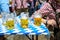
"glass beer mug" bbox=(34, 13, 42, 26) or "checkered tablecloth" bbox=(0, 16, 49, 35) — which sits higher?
"glass beer mug" bbox=(34, 13, 42, 26)

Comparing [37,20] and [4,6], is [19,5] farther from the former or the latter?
[37,20]

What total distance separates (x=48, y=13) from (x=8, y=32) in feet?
3.53

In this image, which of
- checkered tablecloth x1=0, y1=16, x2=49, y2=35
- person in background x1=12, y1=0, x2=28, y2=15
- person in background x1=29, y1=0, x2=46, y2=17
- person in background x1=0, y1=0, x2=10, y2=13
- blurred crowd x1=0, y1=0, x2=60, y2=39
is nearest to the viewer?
checkered tablecloth x1=0, y1=16, x2=49, y2=35

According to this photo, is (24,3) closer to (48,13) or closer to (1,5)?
(1,5)

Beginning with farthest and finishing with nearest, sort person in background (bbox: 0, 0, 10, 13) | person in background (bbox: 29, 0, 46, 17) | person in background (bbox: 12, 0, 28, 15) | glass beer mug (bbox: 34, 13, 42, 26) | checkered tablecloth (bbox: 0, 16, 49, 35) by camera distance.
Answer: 1. person in background (bbox: 29, 0, 46, 17)
2. person in background (bbox: 12, 0, 28, 15)
3. person in background (bbox: 0, 0, 10, 13)
4. glass beer mug (bbox: 34, 13, 42, 26)
5. checkered tablecloth (bbox: 0, 16, 49, 35)

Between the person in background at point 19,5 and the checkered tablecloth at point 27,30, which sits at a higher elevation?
the person in background at point 19,5

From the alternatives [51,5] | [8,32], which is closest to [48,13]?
[51,5]

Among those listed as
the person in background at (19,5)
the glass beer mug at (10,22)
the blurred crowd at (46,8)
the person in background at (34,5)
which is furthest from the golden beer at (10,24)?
the person in background at (34,5)

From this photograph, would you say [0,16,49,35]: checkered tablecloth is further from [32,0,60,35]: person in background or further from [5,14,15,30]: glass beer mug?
[32,0,60,35]: person in background

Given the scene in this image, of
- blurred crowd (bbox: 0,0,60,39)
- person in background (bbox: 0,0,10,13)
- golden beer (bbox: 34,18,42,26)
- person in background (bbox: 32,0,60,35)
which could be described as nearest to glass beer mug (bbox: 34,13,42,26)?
golden beer (bbox: 34,18,42,26)

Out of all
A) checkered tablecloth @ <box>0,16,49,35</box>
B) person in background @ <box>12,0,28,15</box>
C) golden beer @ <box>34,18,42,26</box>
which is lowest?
checkered tablecloth @ <box>0,16,49,35</box>

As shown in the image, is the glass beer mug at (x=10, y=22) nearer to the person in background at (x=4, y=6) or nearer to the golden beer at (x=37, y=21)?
the golden beer at (x=37, y=21)

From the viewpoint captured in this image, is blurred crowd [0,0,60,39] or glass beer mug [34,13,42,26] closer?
glass beer mug [34,13,42,26]

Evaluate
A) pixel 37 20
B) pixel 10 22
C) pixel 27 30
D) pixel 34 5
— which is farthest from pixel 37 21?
pixel 34 5
